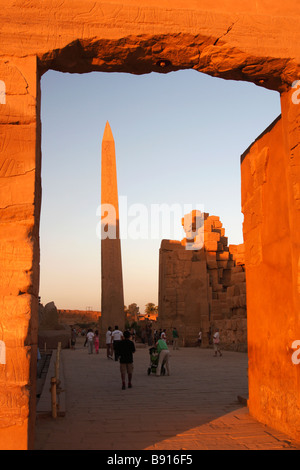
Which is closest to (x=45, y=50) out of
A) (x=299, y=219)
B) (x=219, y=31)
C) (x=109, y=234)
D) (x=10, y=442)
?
(x=219, y=31)

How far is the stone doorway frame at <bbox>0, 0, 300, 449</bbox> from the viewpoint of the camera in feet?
12.5

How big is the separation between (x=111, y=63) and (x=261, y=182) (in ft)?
7.97

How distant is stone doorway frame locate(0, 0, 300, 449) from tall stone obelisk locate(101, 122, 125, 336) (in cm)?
1687

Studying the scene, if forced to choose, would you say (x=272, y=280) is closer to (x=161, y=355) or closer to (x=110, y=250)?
(x=161, y=355)

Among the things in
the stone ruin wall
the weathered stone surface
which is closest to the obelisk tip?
the stone ruin wall

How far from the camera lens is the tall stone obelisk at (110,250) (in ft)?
72.3

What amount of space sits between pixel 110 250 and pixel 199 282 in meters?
5.39

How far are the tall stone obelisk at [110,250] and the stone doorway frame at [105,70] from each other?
1687 cm

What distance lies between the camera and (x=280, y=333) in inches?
209

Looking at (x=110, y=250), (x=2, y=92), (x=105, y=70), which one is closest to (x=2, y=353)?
(x=2, y=92)

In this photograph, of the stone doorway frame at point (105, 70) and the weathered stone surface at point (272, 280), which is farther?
the weathered stone surface at point (272, 280)

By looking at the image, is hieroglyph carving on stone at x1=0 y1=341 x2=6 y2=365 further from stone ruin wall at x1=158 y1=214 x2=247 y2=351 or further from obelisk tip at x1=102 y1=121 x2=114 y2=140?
obelisk tip at x1=102 y1=121 x2=114 y2=140

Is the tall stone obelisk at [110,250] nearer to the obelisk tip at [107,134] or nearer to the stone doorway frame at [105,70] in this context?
the obelisk tip at [107,134]

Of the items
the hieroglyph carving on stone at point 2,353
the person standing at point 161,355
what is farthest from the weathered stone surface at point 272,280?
the person standing at point 161,355
